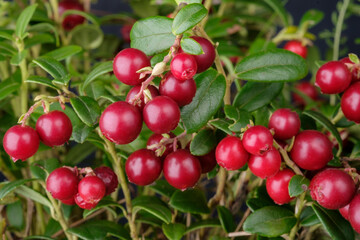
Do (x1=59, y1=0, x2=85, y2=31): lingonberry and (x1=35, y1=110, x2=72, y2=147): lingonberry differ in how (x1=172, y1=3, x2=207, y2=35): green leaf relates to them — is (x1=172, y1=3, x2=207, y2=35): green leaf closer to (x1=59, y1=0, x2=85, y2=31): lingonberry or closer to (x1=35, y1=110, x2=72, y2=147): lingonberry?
(x1=35, y1=110, x2=72, y2=147): lingonberry

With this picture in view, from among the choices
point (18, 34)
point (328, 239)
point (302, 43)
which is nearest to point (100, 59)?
point (18, 34)

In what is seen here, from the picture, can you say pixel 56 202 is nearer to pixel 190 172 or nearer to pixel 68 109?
pixel 68 109

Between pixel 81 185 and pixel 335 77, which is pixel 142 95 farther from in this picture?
pixel 335 77

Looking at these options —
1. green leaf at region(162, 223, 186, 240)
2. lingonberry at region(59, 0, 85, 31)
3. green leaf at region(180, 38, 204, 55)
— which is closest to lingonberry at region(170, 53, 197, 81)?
green leaf at region(180, 38, 204, 55)

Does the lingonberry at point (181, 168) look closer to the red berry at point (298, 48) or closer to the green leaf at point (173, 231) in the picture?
the green leaf at point (173, 231)

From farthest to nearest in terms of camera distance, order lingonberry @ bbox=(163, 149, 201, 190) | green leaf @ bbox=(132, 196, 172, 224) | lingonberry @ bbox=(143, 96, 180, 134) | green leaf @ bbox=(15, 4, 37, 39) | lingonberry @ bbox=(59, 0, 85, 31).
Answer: lingonberry @ bbox=(59, 0, 85, 31)
green leaf @ bbox=(15, 4, 37, 39)
green leaf @ bbox=(132, 196, 172, 224)
lingonberry @ bbox=(163, 149, 201, 190)
lingonberry @ bbox=(143, 96, 180, 134)

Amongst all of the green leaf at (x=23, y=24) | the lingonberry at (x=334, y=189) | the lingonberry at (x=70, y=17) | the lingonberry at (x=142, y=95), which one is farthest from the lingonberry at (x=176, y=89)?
the lingonberry at (x=70, y=17)
